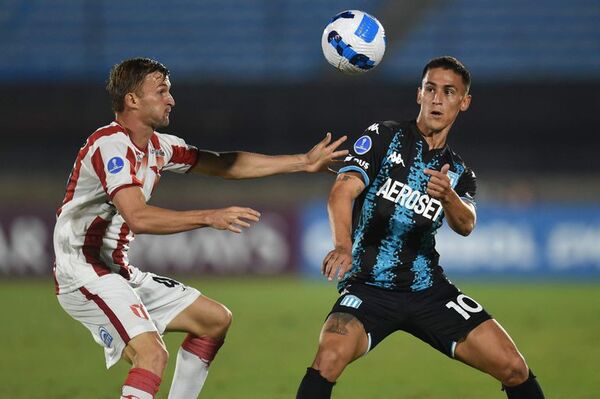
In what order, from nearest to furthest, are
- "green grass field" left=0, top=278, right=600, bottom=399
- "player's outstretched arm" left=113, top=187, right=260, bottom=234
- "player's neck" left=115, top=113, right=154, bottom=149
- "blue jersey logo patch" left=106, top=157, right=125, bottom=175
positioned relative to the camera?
"player's outstretched arm" left=113, top=187, right=260, bottom=234 < "blue jersey logo patch" left=106, top=157, right=125, bottom=175 < "player's neck" left=115, top=113, right=154, bottom=149 < "green grass field" left=0, top=278, right=600, bottom=399

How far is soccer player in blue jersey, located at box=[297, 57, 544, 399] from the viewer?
5035 mm

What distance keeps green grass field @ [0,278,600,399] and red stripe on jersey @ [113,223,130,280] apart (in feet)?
5.23

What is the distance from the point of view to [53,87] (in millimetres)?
16812

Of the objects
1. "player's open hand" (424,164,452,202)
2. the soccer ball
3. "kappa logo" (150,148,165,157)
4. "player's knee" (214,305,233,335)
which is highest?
the soccer ball

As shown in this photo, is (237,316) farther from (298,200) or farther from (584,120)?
(584,120)

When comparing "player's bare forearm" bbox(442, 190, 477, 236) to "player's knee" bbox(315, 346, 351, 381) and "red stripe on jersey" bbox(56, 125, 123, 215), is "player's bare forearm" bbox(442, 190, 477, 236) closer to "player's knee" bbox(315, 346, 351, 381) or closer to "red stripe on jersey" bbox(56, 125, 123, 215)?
"player's knee" bbox(315, 346, 351, 381)

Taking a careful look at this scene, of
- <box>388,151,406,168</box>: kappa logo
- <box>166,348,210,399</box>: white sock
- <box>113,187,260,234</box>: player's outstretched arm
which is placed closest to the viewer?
<box>113,187,260,234</box>: player's outstretched arm

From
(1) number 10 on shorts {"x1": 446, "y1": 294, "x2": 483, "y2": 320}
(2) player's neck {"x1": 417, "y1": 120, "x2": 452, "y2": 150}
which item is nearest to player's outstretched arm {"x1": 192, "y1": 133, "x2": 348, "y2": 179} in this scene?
(2) player's neck {"x1": 417, "y1": 120, "x2": 452, "y2": 150}

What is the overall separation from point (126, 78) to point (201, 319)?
1.40 m

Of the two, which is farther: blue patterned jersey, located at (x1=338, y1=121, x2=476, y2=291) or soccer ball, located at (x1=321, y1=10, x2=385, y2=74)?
soccer ball, located at (x1=321, y1=10, x2=385, y2=74)

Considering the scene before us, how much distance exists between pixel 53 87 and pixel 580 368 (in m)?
11.6

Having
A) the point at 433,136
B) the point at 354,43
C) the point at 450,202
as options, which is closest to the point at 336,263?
the point at 450,202

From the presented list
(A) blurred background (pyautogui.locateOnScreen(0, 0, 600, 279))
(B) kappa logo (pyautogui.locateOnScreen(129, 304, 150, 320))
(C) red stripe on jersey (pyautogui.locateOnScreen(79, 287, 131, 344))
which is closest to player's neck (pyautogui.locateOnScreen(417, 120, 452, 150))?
(B) kappa logo (pyautogui.locateOnScreen(129, 304, 150, 320))

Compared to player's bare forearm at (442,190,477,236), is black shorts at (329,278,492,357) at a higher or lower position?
lower
